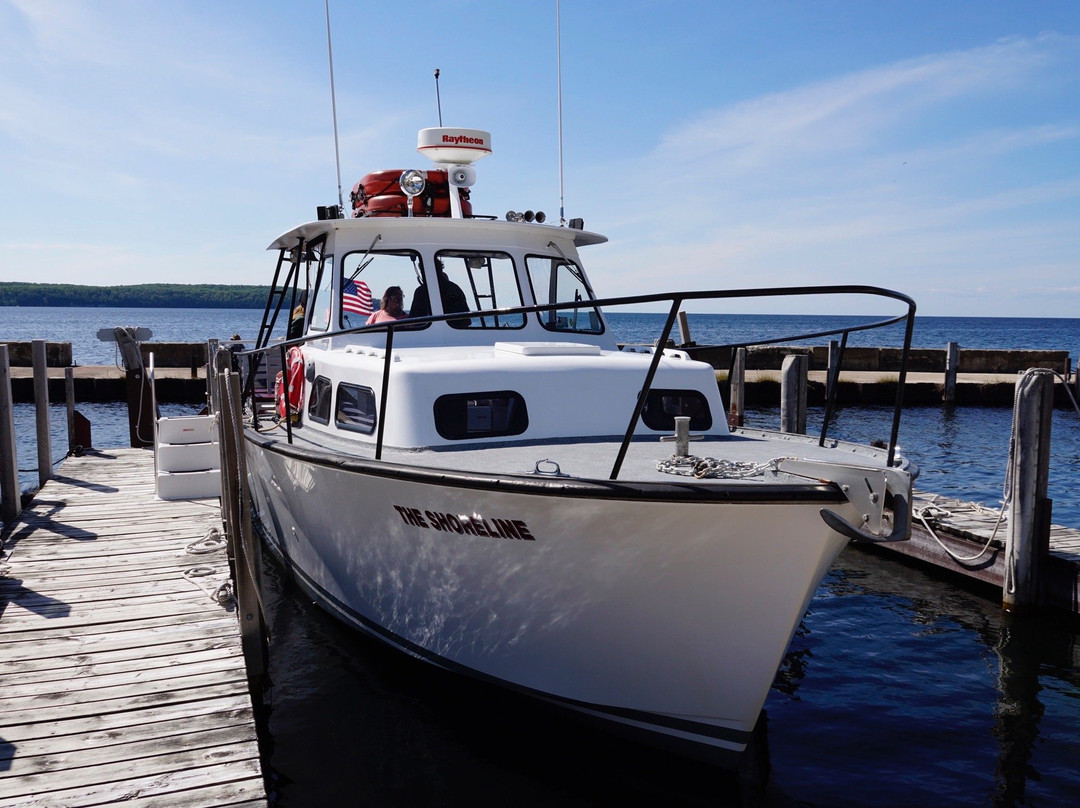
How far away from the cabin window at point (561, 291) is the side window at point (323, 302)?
1722mm

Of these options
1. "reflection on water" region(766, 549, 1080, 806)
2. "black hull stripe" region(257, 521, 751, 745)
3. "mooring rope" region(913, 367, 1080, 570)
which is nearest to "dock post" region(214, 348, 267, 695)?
"black hull stripe" region(257, 521, 751, 745)

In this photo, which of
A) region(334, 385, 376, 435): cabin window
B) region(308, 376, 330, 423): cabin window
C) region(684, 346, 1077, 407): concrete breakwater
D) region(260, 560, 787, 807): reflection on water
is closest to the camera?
region(260, 560, 787, 807): reflection on water

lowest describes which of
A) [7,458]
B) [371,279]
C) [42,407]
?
[7,458]

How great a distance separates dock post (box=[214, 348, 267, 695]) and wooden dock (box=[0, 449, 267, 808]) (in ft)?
0.53

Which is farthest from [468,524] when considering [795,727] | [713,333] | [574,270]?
[713,333]

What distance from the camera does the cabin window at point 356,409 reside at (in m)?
6.11

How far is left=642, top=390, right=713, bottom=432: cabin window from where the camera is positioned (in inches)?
242

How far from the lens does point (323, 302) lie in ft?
24.8

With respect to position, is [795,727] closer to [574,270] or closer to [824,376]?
[574,270]

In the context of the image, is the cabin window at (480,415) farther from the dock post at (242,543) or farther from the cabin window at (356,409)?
the dock post at (242,543)

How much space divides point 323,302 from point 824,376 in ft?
73.3

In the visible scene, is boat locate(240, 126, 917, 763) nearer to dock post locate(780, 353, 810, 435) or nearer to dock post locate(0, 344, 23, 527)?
dock post locate(0, 344, 23, 527)

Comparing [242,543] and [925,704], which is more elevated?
[242,543]

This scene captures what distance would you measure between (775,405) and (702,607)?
19192mm
